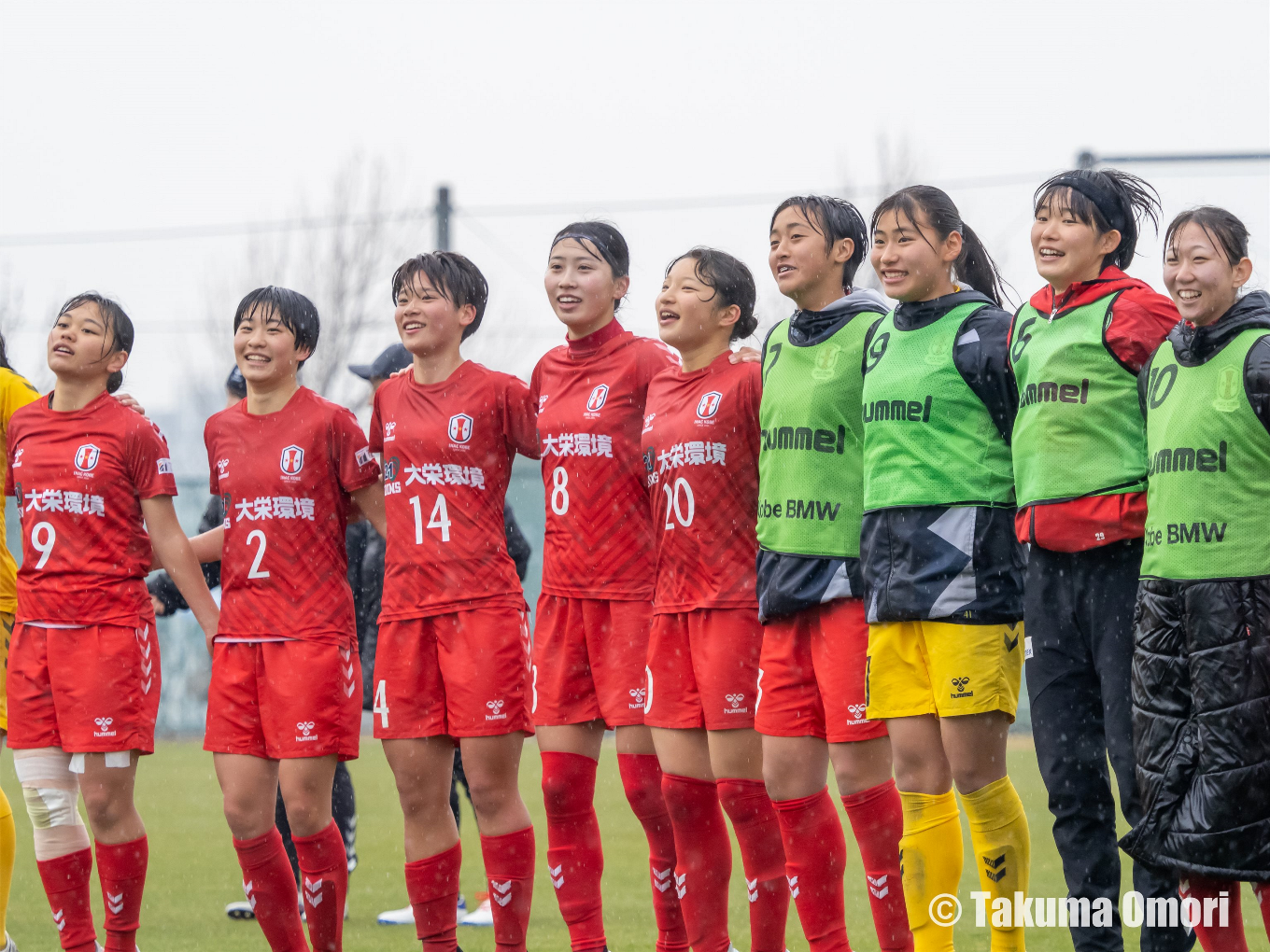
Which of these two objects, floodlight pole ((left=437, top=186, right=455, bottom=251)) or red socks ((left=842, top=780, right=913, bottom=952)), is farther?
floodlight pole ((left=437, top=186, right=455, bottom=251))

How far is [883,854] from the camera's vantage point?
13.2ft

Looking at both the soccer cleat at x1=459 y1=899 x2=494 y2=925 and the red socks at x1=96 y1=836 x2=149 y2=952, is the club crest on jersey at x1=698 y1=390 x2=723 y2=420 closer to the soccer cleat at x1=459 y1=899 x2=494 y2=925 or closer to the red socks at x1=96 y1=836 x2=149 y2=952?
the red socks at x1=96 y1=836 x2=149 y2=952

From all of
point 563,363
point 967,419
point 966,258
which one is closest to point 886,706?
point 967,419

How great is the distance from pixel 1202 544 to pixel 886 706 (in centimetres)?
90

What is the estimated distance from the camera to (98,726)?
469 centimetres

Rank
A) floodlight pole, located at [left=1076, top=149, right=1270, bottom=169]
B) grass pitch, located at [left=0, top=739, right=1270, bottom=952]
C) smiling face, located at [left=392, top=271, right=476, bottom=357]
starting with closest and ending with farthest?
Result: smiling face, located at [left=392, top=271, right=476, bottom=357], grass pitch, located at [left=0, top=739, right=1270, bottom=952], floodlight pole, located at [left=1076, top=149, right=1270, bottom=169]

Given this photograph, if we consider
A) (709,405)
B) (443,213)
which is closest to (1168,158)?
(443,213)

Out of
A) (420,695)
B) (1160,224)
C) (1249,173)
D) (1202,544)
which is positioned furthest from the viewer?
(1249,173)

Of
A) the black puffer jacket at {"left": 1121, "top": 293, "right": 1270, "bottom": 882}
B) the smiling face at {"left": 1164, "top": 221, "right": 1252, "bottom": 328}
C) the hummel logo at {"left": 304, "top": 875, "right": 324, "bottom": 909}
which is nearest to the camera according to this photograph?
the black puffer jacket at {"left": 1121, "top": 293, "right": 1270, "bottom": 882}

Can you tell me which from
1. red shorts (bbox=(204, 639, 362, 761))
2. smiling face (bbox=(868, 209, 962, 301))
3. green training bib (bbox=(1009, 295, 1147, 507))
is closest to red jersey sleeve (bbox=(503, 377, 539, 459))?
red shorts (bbox=(204, 639, 362, 761))

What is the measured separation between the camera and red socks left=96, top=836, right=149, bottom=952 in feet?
15.3

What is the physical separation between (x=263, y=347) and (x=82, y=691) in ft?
4.19

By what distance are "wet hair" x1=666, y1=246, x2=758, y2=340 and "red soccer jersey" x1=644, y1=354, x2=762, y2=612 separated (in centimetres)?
27

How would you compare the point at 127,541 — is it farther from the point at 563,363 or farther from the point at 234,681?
the point at 563,363
